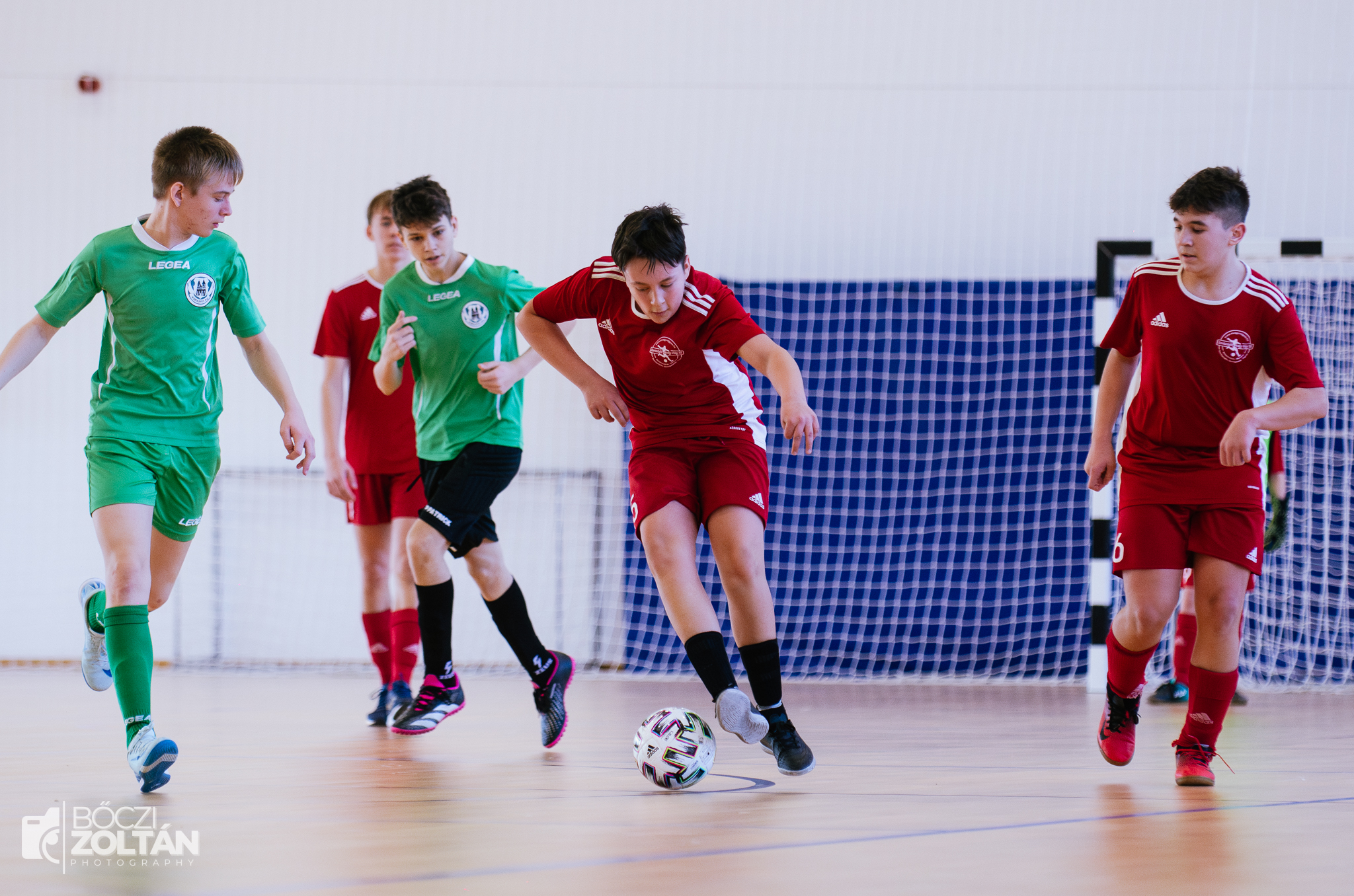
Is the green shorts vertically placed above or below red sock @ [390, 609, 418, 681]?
above

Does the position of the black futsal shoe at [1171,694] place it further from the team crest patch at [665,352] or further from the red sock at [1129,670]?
the team crest patch at [665,352]

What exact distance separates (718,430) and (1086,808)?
3.75 ft

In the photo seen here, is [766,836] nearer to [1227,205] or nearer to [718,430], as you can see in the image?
[718,430]

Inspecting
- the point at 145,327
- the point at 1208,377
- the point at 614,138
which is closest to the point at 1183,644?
the point at 1208,377

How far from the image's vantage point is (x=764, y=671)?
115 inches

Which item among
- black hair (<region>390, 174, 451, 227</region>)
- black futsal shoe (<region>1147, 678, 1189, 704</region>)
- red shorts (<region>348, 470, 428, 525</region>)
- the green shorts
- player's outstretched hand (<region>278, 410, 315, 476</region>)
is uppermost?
black hair (<region>390, 174, 451, 227</region>)

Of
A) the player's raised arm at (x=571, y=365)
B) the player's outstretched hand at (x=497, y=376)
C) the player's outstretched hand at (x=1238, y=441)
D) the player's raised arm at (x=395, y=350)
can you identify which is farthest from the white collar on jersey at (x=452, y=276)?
the player's outstretched hand at (x=1238, y=441)

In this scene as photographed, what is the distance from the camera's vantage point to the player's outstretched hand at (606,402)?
3100 millimetres

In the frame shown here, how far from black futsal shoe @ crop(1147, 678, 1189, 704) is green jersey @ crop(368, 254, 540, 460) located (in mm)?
2737

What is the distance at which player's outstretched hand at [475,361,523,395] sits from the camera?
12.3 feet

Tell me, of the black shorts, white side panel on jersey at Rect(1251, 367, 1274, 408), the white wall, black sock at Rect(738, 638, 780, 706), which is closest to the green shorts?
the black shorts

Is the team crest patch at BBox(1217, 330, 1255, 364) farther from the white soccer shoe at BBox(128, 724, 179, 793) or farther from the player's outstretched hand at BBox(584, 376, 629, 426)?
the white soccer shoe at BBox(128, 724, 179, 793)

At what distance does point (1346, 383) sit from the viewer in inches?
245

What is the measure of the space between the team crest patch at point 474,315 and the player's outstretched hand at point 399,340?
15cm
